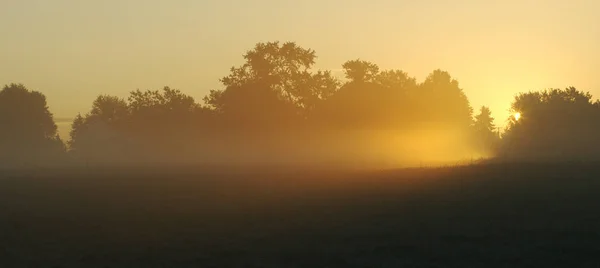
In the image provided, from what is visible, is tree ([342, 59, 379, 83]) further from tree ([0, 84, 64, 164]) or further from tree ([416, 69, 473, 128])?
tree ([0, 84, 64, 164])

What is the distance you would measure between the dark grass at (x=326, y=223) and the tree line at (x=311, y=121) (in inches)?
2021

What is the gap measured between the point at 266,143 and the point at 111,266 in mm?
75315

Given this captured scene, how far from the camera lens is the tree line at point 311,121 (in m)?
91.9

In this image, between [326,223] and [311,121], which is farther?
[311,121]

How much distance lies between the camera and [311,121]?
330 feet

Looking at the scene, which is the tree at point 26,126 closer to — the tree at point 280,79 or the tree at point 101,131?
the tree at point 101,131

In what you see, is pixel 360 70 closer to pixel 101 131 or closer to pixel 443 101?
pixel 443 101

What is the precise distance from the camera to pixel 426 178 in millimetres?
38469

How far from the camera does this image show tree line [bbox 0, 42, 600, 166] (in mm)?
91875

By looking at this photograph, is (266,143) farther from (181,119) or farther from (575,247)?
(575,247)

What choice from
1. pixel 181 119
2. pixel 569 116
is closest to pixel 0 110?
pixel 181 119

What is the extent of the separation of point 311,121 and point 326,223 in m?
75.4

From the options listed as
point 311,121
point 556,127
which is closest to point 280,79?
point 311,121

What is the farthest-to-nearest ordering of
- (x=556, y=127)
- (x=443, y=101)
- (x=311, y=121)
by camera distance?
(x=443, y=101) < (x=311, y=121) < (x=556, y=127)
